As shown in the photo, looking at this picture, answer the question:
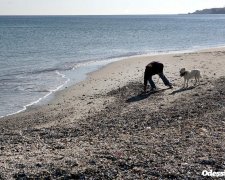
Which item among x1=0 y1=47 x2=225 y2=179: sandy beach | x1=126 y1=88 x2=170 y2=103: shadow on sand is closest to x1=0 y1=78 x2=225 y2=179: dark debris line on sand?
x1=0 y1=47 x2=225 y2=179: sandy beach

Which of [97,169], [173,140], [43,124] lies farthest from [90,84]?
[97,169]

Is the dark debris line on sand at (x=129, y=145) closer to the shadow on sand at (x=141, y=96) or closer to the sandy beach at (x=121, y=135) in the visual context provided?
the sandy beach at (x=121, y=135)

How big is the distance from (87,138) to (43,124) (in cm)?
358

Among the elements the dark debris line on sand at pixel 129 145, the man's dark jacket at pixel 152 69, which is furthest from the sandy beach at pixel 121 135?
the man's dark jacket at pixel 152 69

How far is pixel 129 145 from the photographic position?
34.1 feet

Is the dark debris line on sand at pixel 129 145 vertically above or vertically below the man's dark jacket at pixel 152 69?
below

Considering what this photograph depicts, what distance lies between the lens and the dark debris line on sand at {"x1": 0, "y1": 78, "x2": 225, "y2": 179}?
8.78 metres

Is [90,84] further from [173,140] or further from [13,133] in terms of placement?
[173,140]

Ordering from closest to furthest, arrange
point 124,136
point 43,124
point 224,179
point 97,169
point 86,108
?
point 224,179
point 97,169
point 124,136
point 43,124
point 86,108

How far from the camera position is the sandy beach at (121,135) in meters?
8.88

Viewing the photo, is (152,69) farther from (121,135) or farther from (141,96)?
(121,135)

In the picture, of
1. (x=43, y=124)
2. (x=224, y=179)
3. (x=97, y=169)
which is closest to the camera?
(x=224, y=179)

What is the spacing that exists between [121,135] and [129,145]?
1.33m

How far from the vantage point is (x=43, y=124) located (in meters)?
14.9
